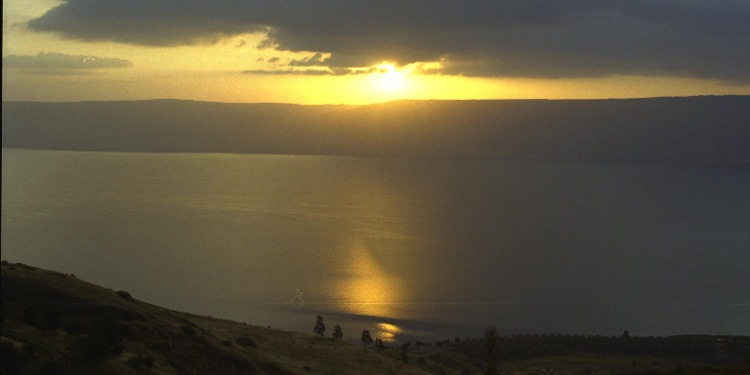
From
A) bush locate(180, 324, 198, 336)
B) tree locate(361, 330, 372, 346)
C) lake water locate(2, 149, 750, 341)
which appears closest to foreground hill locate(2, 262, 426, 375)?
bush locate(180, 324, 198, 336)

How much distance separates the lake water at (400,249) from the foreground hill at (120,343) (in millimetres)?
11564

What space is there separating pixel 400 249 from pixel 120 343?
38974 millimetres

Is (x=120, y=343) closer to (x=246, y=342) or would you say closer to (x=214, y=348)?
(x=214, y=348)

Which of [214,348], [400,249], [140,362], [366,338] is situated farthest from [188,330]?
[400,249]

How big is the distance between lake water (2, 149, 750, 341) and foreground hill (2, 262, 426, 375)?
1156 centimetres

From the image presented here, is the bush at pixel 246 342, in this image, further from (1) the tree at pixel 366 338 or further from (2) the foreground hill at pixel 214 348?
(1) the tree at pixel 366 338

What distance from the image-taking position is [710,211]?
77375 mm

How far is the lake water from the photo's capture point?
34.4 m

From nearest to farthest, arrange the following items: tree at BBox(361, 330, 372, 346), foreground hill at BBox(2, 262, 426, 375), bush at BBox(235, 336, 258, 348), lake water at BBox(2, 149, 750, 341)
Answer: foreground hill at BBox(2, 262, 426, 375) → bush at BBox(235, 336, 258, 348) → tree at BBox(361, 330, 372, 346) → lake water at BBox(2, 149, 750, 341)

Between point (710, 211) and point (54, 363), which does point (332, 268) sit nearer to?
point (54, 363)

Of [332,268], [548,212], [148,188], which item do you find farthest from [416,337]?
[148,188]

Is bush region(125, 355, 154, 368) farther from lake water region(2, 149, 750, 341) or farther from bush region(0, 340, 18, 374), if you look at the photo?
lake water region(2, 149, 750, 341)

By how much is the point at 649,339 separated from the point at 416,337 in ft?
29.7

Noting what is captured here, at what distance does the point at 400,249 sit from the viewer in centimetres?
5084
